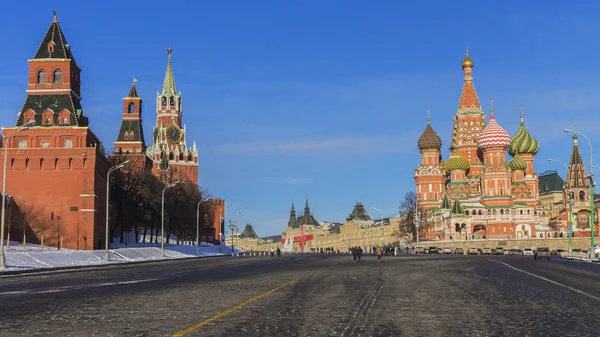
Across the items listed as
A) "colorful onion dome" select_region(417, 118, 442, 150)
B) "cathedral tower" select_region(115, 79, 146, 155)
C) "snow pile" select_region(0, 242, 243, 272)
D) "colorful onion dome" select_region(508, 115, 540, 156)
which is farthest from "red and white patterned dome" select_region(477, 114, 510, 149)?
"snow pile" select_region(0, 242, 243, 272)

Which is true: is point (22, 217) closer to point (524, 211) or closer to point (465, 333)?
point (465, 333)

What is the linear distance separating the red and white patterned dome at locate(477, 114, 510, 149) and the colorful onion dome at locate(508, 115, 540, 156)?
26.7 feet

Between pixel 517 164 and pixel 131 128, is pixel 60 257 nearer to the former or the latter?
pixel 131 128

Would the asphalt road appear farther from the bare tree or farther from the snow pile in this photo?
the bare tree

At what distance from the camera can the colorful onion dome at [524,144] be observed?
151 m

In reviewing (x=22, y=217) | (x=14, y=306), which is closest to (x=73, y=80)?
(x=22, y=217)

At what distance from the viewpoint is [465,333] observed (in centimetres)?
1128

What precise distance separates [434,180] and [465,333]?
142081 millimetres

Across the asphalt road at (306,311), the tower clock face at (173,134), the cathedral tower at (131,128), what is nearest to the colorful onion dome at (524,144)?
the cathedral tower at (131,128)

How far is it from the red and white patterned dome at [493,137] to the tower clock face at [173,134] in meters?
83.9

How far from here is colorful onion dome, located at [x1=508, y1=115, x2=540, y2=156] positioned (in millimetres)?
151125

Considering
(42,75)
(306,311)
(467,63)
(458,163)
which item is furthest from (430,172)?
(306,311)

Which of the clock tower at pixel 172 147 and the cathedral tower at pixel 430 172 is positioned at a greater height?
the clock tower at pixel 172 147

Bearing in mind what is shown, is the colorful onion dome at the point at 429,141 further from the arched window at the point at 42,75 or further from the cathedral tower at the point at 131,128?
the arched window at the point at 42,75
